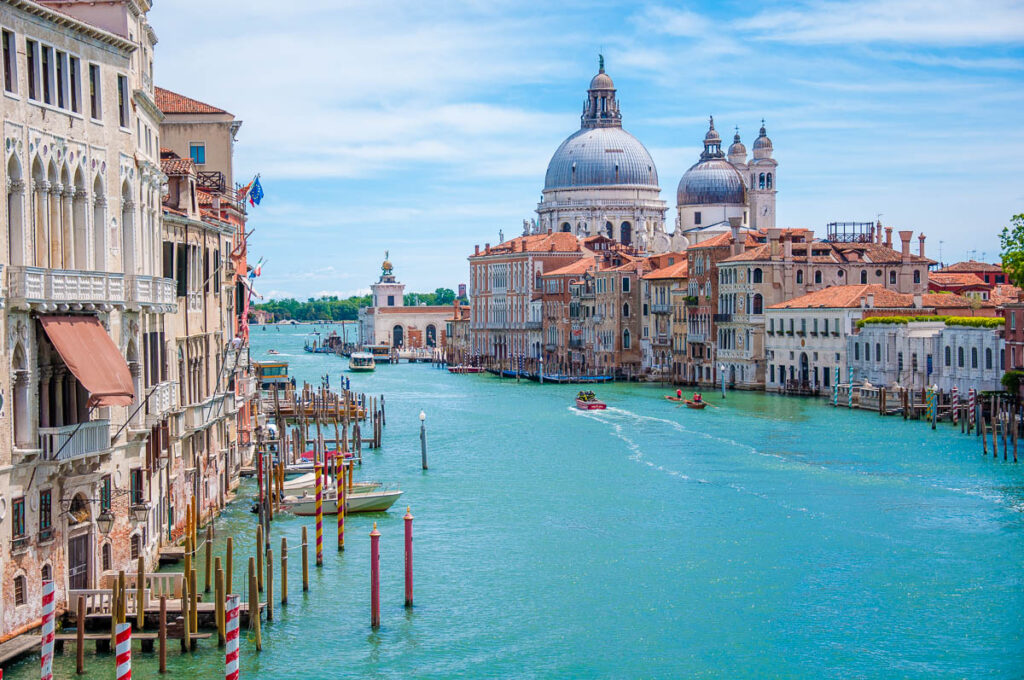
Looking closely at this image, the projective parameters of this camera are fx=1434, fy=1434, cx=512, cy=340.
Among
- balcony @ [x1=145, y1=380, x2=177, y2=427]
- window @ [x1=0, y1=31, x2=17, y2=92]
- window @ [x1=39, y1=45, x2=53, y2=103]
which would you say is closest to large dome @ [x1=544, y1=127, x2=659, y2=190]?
balcony @ [x1=145, y1=380, x2=177, y2=427]

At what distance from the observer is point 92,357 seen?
13.6 meters

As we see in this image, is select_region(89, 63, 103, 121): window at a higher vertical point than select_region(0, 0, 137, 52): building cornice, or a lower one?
lower

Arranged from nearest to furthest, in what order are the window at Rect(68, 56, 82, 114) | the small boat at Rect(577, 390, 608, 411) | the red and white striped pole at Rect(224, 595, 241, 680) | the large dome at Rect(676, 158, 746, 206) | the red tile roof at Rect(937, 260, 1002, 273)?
the red and white striped pole at Rect(224, 595, 241, 680), the window at Rect(68, 56, 82, 114), the small boat at Rect(577, 390, 608, 411), the red tile roof at Rect(937, 260, 1002, 273), the large dome at Rect(676, 158, 746, 206)

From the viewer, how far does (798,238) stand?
5697 centimetres

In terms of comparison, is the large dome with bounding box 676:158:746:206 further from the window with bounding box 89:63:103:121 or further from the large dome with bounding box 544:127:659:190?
the window with bounding box 89:63:103:121

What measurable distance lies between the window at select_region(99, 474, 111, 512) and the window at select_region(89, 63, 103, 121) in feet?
12.1

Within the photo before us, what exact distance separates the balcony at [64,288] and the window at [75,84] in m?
1.64

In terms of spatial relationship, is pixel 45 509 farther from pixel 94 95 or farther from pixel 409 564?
pixel 409 564

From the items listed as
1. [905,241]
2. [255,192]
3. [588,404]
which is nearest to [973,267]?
[905,241]

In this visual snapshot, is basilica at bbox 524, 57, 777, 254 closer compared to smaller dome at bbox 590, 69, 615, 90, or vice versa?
basilica at bbox 524, 57, 777, 254

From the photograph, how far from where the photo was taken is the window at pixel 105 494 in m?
14.7

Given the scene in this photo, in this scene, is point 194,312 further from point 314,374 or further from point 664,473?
point 314,374

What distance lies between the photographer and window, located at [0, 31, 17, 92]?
41.4 feet

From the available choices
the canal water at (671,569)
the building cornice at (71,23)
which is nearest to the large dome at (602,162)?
the canal water at (671,569)
